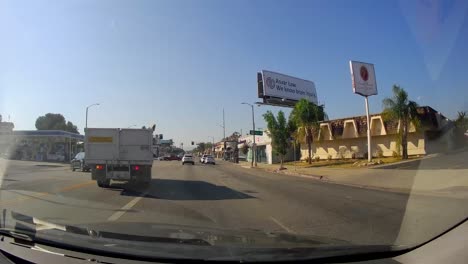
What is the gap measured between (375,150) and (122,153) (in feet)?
112

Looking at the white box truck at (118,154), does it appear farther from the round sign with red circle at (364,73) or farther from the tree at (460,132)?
the tree at (460,132)

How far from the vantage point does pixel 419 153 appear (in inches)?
1726

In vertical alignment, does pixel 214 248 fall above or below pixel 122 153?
below

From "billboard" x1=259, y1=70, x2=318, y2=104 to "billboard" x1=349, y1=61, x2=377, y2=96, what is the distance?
18.0 m

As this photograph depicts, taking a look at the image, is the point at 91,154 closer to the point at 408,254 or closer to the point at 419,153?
the point at 408,254

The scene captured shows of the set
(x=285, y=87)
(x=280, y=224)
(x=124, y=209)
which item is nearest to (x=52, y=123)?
(x=285, y=87)

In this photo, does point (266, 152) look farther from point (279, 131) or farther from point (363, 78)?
point (363, 78)

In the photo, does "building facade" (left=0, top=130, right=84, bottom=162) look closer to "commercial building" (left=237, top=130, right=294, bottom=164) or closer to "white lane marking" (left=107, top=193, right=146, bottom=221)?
"commercial building" (left=237, top=130, right=294, bottom=164)

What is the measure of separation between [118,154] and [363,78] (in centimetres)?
2904

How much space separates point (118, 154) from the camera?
68.2 ft

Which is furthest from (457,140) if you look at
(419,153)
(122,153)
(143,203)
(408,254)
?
(408,254)

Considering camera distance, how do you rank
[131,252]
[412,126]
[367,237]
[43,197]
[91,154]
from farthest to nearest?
[412,126] < [91,154] < [43,197] < [367,237] < [131,252]

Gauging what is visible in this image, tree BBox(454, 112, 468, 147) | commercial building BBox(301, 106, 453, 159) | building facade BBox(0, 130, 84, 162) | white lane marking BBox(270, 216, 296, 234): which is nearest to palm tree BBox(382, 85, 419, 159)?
commercial building BBox(301, 106, 453, 159)

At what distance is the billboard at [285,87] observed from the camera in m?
61.8
